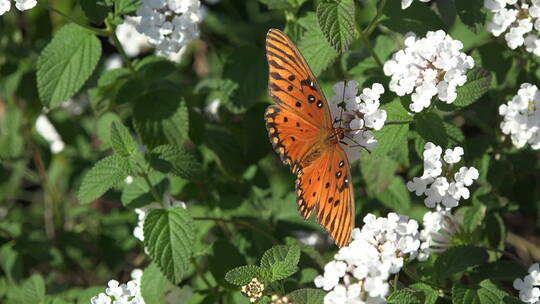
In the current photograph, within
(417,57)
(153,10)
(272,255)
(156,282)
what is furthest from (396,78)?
(156,282)

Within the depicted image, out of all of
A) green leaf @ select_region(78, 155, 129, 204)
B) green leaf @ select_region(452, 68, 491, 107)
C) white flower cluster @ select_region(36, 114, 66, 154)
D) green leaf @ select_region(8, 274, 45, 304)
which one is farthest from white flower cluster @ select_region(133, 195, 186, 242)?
white flower cluster @ select_region(36, 114, 66, 154)

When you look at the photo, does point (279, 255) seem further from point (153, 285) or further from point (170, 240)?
point (153, 285)

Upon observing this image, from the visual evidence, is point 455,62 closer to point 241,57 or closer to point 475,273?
point 475,273

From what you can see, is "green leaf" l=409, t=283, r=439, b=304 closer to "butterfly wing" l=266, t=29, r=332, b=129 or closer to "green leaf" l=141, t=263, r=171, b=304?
"butterfly wing" l=266, t=29, r=332, b=129

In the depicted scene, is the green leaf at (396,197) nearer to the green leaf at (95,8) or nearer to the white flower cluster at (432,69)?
the white flower cluster at (432,69)

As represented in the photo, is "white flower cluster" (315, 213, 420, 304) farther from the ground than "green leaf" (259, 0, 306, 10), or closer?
closer

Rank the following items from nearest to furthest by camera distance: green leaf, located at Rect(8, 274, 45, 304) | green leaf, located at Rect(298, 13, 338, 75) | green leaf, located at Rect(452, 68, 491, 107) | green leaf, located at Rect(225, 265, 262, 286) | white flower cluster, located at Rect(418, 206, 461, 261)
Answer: green leaf, located at Rect(225, 265, 262, 286)
green leaf, located at Rect(452, 68, 491, 107)
white flower cluster, located at Rect(418, 206, 461, 261)
green leaf, located at Rect(298, 13, 338, 75)
green leaf, located at Rect(8, 274, 45, 304)

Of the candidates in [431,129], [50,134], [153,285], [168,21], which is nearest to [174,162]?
[153,285]
